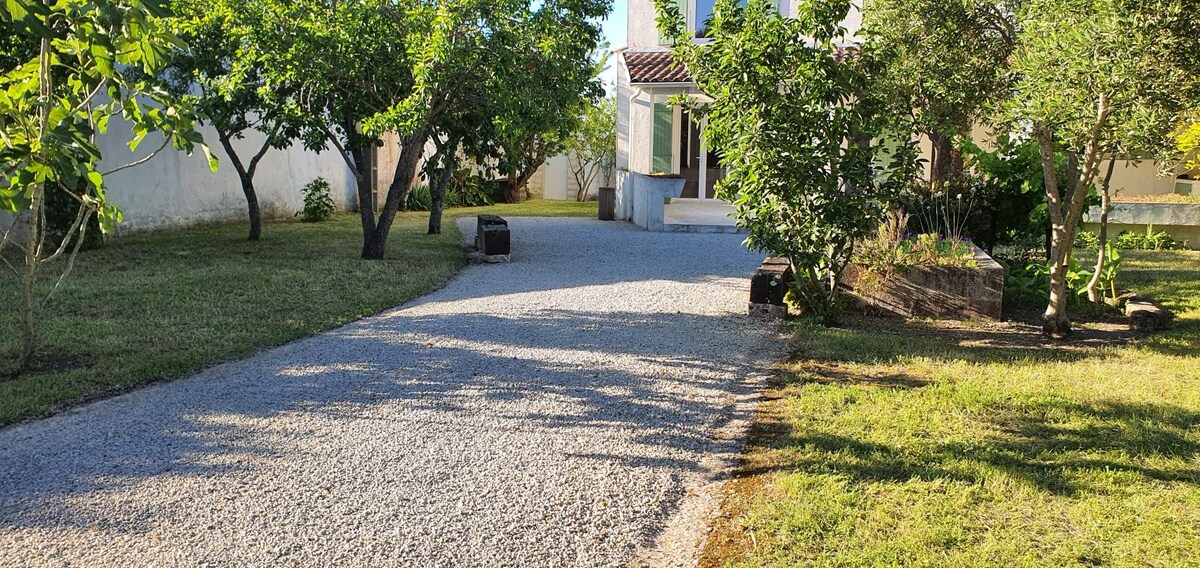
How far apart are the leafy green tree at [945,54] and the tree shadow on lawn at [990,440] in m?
2.23

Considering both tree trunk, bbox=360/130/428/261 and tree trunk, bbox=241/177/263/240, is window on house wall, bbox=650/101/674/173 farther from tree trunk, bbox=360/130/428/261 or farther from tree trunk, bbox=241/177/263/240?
tree trunk, bbox=241/177/263/240

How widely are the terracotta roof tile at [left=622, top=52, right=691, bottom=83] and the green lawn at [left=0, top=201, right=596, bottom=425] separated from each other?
527cm

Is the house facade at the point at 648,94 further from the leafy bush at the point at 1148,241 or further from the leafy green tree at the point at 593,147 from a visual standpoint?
the leafy bush at the point at 1148,241

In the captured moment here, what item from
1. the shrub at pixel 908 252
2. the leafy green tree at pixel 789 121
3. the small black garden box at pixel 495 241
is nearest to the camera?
the leafy green tree at pixel 789 121

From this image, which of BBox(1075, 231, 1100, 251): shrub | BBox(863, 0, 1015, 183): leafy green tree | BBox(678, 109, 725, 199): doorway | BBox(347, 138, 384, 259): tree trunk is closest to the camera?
BBox(863, 0, 1015, 183): leafy green tree

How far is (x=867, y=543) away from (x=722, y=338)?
350cm

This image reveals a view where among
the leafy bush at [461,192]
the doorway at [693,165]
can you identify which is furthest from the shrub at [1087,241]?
the leafy bush at [461,192]

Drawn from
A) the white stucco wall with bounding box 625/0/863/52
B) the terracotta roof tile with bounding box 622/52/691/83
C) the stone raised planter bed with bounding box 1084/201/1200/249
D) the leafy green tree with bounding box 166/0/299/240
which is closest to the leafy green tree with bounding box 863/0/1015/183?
the leafy green tree with bounding box 166/0/299/240

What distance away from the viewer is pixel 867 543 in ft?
11.3

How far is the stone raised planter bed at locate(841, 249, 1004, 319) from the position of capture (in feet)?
24.5

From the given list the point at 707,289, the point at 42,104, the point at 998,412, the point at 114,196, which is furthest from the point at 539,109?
the point at 114,196

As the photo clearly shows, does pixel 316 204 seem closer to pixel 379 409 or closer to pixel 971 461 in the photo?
pixel 379 409

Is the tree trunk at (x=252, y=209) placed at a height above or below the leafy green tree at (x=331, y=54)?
below

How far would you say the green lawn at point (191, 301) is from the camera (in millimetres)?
5648
